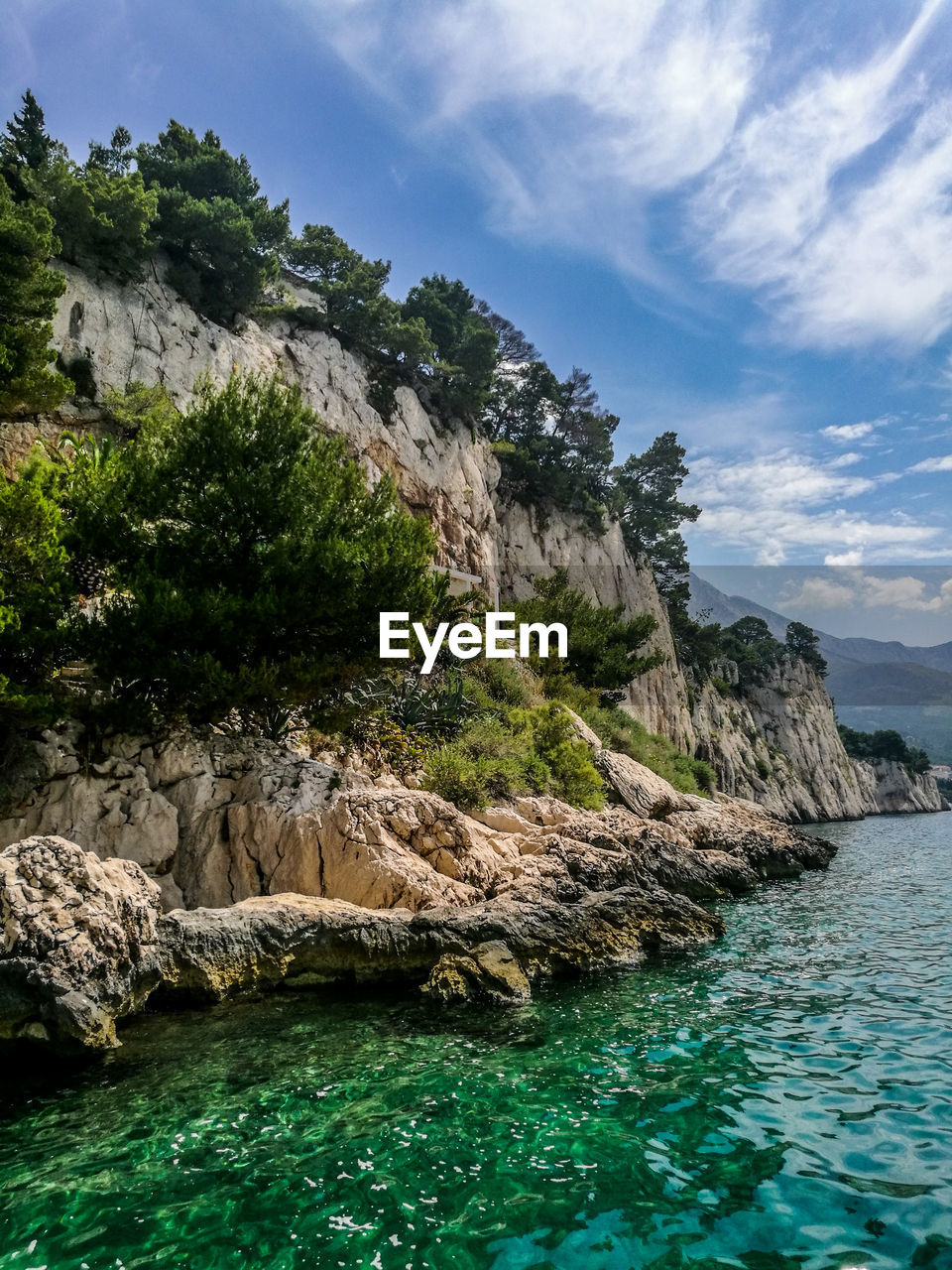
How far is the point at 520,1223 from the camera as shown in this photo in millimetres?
4395

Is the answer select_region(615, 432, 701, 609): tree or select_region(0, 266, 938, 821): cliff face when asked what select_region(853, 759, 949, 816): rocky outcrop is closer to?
select_region(0, 266, 938, 821): cliff face

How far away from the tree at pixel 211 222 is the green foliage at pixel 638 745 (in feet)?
85.6

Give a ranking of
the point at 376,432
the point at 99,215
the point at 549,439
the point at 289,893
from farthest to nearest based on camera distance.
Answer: the point at 549,439 → the point at 376,432 → the point at 99,215 → the point at 289,893

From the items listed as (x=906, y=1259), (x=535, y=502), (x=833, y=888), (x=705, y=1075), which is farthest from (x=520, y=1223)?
(x=535, y=502)

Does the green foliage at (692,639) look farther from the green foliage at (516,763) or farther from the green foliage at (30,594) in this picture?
the green foliage at (30,594)

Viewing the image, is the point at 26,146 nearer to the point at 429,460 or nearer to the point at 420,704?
the point at 429,460

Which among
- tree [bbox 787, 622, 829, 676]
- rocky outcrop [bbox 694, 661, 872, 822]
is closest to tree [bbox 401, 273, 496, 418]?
rocky outcrop [bbox 694, 661, 872, 822]

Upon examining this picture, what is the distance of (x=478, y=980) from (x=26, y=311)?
21818mm

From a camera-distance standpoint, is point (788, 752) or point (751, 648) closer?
point (788, 752)

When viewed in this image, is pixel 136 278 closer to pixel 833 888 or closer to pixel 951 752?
pixel 833 888

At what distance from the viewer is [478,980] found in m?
9.18

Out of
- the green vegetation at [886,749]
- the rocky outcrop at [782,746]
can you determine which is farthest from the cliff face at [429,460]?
the green vegetation at [886,749]

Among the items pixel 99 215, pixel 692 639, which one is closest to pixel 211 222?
pixel 99 215

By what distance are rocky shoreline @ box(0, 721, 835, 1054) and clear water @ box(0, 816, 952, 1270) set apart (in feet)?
2.06
